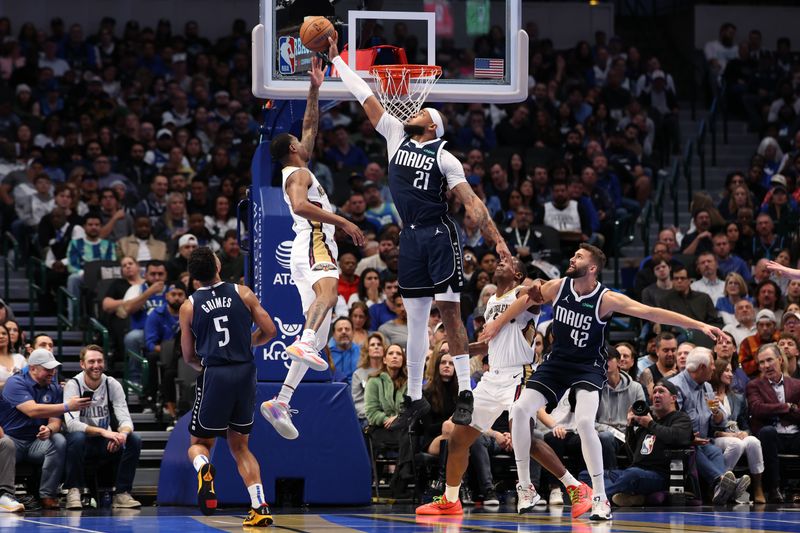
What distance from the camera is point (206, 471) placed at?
1023 centimetres

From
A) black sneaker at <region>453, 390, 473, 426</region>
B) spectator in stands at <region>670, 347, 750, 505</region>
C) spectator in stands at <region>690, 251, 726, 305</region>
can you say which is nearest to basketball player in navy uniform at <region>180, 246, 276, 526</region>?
black sneaker at <region>453, 390, 473, 426</region>

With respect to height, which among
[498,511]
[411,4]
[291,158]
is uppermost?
[411,4]

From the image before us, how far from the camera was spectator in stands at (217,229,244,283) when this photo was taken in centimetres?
1661

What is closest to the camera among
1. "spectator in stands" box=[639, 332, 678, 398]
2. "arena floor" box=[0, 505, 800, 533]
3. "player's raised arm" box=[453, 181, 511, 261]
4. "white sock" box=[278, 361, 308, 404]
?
"player's raised arm" box=[453, 181, 511, 261]

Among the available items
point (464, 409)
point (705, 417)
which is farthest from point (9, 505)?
point (705, 417)

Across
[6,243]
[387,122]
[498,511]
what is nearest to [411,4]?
[387,122]

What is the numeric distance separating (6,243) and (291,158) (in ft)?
26.4

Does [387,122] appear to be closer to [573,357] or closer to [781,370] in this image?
[573,357]

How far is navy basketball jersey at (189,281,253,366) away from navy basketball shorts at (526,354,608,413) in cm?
248

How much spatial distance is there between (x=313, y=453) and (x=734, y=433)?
465 centimetres

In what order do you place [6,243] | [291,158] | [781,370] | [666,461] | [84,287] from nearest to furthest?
1. [291,158]
2. [666,461]
3. [781,370]
4. [84,287]
5. [6,243]

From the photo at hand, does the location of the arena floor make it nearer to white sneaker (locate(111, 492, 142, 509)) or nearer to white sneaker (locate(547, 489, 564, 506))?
white sneaker (locate(111, 492, 142, 509))

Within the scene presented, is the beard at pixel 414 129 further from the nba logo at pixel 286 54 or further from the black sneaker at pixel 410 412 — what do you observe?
the black sneaker at pixel 410 412

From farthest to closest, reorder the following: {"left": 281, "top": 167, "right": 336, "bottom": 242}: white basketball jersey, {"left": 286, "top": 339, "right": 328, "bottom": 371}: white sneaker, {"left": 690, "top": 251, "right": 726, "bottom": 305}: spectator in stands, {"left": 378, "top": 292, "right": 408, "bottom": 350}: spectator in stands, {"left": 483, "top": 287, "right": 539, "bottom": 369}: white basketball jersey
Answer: {"left": 690, "top": 251, "right": 726, "bottom": 305}: spectator in stands
{"left": 378, "top": 292, "right": 408, "bottom": 350}: spectator in stands
{"left": 483, "top": 287, "right": 539, "bottom": 369}: white basketball jersey
{"left": 281, "top": 167, "right": 336, "bottom": 242}: white basketball jersey
{"left": 286, "top": 339, "right": 328, "bottom": 371}: white sneaker
